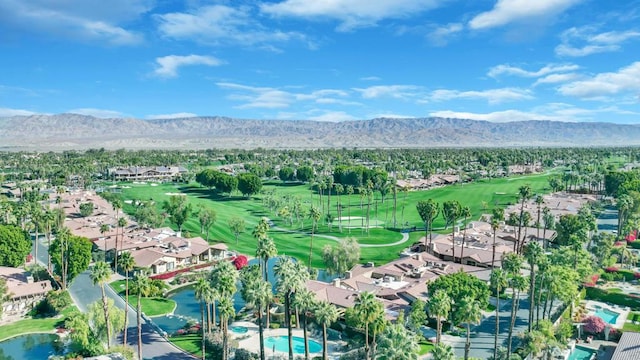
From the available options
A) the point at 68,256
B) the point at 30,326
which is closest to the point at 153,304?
the point at 30,326

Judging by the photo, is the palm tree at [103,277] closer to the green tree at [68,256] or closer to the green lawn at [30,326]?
the green lawn at [30,326]

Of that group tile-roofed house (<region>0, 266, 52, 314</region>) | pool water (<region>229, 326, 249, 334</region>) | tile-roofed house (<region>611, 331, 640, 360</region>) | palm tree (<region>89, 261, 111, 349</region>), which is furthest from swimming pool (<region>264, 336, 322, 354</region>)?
tile-roofed house (<region>0, 266, 52, 314</region>)

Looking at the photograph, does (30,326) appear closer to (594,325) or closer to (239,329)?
(239,329)

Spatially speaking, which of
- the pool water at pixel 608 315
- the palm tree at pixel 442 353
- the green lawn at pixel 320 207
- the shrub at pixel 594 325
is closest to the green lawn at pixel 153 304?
the green lawn at pixel 320 207

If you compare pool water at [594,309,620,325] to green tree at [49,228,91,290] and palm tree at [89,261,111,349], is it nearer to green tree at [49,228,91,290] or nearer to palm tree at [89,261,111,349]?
palm tree at [89,261,111,349]

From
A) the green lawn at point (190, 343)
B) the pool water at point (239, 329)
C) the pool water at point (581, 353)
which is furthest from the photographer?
the pool water at point (239, 329)

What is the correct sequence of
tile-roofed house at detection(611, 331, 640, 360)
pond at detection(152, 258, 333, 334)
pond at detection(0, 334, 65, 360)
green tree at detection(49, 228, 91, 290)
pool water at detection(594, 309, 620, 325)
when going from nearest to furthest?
tile-roofed house at detection(611, 331, 640, 360) → pond at detection(0, 334, 65, 360) → pond at detection(152, 258, 333, 334) → pool water at detection(594, 309, 620, 325) → green tree at detection(49, 228, 91, 290)
